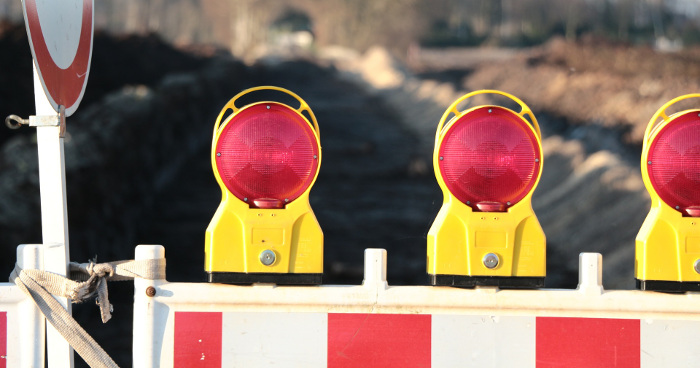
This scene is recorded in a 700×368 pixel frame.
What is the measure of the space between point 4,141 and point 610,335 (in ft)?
34.5

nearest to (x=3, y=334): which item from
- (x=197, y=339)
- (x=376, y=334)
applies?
(x=197, y=339)

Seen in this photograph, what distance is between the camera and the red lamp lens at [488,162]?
7.84ft

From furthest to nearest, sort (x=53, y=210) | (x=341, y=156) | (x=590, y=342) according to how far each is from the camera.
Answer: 1. (x=341, y=156)
2. (x=53, y=210)
3. (x=590, y=342)

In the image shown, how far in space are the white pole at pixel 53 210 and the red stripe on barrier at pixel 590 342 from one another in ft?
3.47

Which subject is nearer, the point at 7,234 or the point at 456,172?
the point at 456,172

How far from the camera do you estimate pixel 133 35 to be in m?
30.8

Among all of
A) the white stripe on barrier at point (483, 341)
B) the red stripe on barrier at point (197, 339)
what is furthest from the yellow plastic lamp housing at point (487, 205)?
the red stripe on barrier at point (197, 339)

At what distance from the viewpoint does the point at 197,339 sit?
2.29 m

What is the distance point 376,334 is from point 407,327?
0.23 feet

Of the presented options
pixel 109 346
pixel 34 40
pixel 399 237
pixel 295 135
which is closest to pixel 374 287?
pixel 295 135

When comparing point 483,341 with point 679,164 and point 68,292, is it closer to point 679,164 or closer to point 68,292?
point 679,164

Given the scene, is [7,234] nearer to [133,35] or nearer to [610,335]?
[610,335]

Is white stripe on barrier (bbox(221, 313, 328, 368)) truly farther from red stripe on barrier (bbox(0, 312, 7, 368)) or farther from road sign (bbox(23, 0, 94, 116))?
road sign (bbox(23, 0, 94, 116))

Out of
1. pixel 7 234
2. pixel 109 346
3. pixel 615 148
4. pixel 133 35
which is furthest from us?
pixel 133 35
